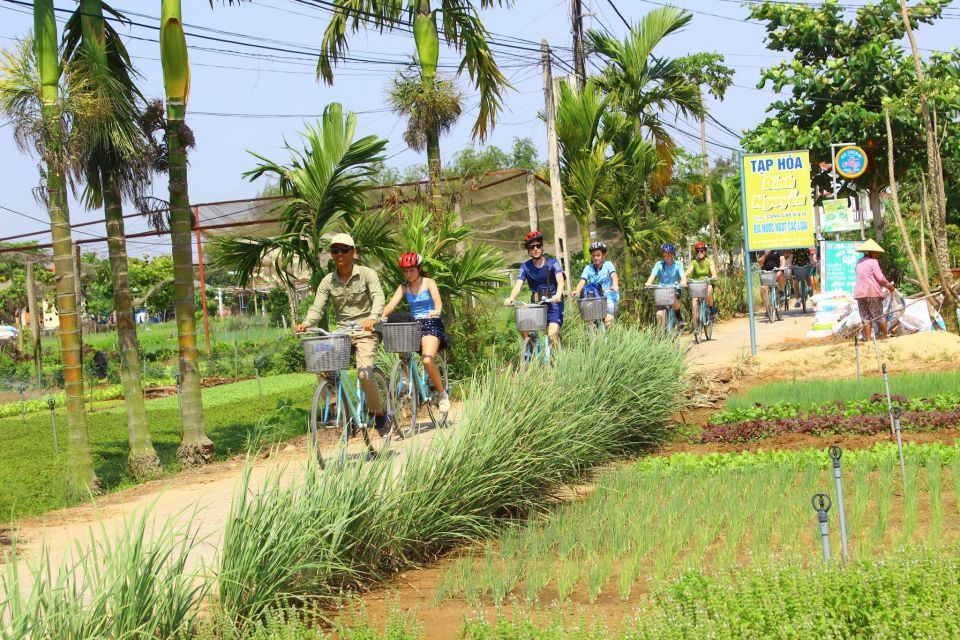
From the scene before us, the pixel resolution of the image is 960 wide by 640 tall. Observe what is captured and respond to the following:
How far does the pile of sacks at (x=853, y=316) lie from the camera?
16797mm

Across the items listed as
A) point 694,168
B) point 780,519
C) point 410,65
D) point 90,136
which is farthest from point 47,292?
point 780,519

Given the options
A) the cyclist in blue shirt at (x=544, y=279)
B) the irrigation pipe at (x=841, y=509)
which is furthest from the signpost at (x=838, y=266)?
the irrigation pipe at (x=841, y=509)

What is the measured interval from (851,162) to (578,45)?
6.34 m

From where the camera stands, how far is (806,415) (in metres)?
11.1

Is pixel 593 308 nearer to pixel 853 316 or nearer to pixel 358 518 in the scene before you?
pixel 853 316

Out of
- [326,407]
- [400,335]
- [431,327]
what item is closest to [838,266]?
[431,327]

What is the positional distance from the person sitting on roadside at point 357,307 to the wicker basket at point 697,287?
10292 millimetres

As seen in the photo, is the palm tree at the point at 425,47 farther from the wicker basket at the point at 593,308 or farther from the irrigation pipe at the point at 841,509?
the irrigation pipe at the point at 841,509

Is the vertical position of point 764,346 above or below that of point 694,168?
below

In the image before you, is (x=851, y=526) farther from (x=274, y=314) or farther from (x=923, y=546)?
(x=274, y=314)

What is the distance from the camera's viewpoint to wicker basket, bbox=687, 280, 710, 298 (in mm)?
19469

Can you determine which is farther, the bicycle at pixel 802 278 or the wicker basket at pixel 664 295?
the bicycle at pixel 802 278

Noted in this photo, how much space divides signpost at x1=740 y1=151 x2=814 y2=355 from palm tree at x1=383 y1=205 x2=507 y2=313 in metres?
4.28

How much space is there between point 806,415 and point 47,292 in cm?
4197
